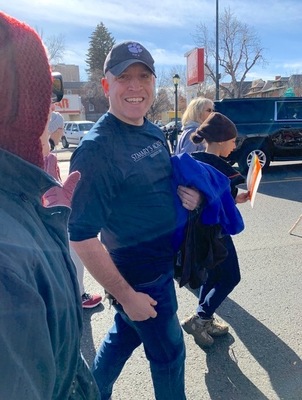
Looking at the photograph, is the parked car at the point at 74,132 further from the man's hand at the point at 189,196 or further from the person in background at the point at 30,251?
the person in background at the point at 30,251

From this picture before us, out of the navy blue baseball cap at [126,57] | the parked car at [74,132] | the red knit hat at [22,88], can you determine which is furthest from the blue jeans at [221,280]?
the parked car at [74,132]

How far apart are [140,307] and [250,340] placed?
5.15ft

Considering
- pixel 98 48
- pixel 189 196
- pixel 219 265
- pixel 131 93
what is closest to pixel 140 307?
pixel 189 196

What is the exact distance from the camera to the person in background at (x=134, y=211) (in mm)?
1516

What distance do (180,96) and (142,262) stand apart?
190 ft

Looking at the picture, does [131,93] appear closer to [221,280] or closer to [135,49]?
[135,49]

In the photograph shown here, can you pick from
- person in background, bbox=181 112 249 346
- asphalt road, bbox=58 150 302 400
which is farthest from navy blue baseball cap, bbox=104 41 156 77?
asphalt road, bbox=58 150 302 400

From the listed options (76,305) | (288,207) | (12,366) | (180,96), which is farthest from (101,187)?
(180,96)

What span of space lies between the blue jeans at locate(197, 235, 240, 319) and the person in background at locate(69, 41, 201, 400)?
3.09 feet

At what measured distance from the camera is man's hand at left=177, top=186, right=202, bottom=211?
5.70ft

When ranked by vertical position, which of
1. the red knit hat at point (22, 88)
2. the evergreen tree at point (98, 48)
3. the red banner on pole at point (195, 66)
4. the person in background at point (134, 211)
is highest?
the evergreen tree at point (98, 48)

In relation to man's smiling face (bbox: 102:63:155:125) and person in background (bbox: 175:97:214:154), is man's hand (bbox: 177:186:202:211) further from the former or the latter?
person in background (bbox: 175:97:214:154)

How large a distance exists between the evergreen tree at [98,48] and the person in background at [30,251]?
2621 inches

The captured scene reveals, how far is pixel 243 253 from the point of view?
448 cm
